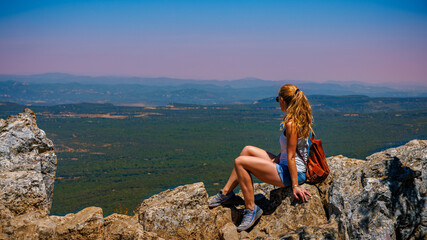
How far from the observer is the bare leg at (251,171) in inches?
275

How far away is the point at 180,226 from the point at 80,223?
6.49 ft

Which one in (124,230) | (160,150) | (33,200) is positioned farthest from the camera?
(160,150)

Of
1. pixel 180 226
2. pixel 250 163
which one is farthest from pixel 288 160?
pixel 180 226

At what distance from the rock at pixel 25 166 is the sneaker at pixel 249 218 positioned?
3791mm

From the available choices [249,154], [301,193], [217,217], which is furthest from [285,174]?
[217,217]

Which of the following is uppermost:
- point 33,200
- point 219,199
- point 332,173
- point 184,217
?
point 332,173

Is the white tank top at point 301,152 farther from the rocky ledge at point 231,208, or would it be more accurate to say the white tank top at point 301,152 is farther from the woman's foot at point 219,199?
the woman's foot at point 219,199

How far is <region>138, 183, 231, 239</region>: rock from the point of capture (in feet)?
23.2

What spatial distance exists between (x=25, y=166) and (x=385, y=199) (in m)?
6.79

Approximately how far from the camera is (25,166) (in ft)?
22.6

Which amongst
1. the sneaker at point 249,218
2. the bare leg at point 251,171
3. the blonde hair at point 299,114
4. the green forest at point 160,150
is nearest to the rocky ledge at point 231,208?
the sneaker at point 249,218

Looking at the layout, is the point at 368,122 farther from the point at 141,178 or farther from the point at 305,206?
the point at 305,206

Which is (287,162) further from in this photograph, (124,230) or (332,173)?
(124,230)

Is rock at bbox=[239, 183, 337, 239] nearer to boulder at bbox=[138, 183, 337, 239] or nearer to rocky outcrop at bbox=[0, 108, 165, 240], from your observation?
boulder at bbox=[138, 183, 337, 239]
